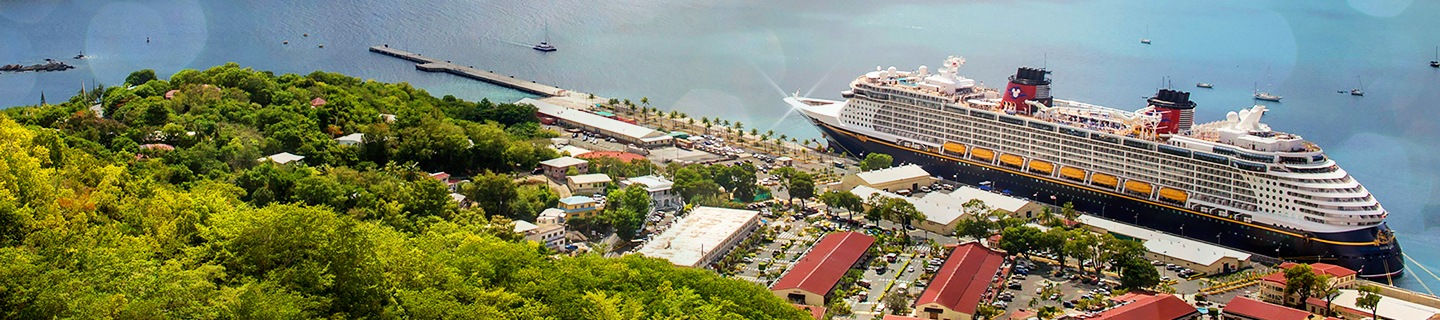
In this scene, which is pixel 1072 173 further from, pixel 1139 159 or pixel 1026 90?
pixel 1026 90

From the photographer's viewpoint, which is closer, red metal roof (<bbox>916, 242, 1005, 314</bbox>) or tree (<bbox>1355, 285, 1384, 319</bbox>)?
tree (<bbox>1355, 285, 1384, 319</bbox>)

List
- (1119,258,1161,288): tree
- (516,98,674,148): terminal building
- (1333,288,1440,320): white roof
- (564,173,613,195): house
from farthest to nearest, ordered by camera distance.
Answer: (516,98,674,148): terminal building, (564,173,613,195): house, (1119,258,1161,288): tree, (1333,288,1440,320): white roof

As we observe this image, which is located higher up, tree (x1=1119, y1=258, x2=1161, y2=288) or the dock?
tree (x1=1119, y1=258, x2=1161, y2=288)

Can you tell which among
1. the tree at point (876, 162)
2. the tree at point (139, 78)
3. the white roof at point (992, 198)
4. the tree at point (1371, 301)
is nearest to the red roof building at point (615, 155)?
the tree at point (876, 162)

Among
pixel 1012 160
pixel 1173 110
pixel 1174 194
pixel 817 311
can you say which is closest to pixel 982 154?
pixel 1012 160

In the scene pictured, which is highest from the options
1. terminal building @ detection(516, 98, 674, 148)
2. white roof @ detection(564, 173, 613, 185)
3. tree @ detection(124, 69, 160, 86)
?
tree @ detection(124, 69, 160, 86)

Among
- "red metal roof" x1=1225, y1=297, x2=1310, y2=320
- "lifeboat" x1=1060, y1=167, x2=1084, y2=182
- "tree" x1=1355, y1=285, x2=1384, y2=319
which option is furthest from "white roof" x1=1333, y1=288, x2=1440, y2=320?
"lifeboat" x1=1060, y1=167, x2=1084, y2=182

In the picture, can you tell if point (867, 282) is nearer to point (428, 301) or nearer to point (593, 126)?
point (428, 301)

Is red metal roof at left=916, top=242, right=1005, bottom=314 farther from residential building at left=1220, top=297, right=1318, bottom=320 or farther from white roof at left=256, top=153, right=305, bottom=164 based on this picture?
white roof at left=256, top=153, right=305, bottom=164
